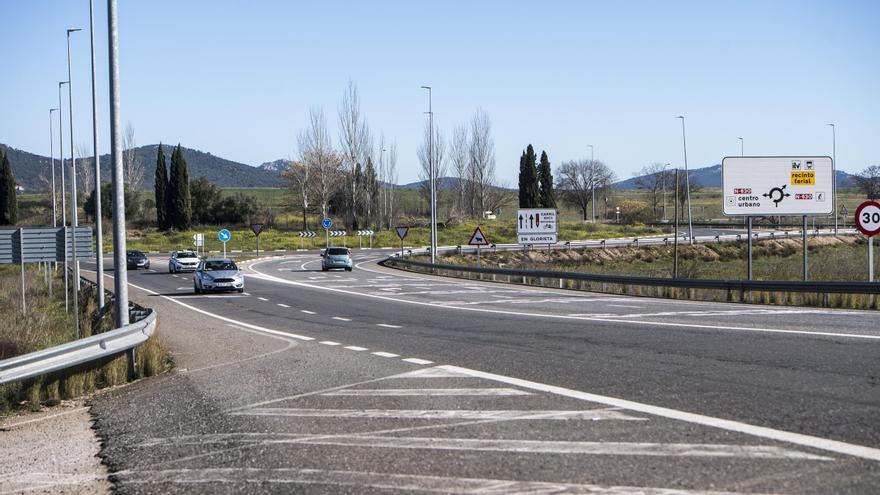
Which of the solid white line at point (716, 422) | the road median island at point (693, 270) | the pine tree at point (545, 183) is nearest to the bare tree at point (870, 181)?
the road median island at point (693, 270)

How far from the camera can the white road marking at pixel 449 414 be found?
26.5ft

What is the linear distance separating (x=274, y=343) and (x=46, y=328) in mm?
9301

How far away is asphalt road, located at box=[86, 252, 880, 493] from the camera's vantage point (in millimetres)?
6266

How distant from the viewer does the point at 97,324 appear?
19.6 metres

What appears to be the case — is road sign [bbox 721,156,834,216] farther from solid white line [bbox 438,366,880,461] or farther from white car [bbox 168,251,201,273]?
white car [bbox 168,251,201,273]

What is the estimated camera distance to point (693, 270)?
5150 cm

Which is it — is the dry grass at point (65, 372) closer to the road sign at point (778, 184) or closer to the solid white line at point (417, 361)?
the solid white line at point (417, 361)

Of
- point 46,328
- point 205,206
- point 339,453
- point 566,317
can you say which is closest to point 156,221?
point 205,206

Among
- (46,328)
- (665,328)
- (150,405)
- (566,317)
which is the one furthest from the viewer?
(46,328)

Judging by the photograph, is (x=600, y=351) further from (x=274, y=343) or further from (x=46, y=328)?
(x=46, y=328)

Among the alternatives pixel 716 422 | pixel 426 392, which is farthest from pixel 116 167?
pixel 716 422

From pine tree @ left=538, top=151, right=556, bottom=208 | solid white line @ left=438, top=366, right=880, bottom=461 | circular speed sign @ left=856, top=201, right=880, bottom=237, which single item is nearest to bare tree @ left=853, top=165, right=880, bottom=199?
pine tree @ left=538, top=151, right=556, bottom=208

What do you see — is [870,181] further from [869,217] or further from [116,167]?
[116,167]

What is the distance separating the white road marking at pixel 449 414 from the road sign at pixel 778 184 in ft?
81.0
